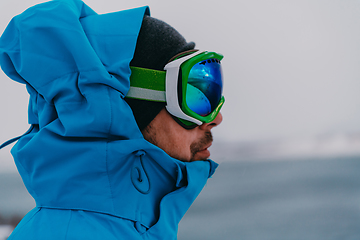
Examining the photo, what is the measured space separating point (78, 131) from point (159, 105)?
0.20 metres

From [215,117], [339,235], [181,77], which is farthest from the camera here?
[339,235]

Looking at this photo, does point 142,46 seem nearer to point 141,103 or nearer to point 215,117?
point 141,103

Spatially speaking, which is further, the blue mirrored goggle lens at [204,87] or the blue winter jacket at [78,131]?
the blue mirrored goggle lens at [204,87]

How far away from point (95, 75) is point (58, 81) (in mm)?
89

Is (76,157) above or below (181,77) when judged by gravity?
below

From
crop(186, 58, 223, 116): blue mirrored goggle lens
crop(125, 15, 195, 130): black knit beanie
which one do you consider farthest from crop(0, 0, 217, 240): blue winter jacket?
crop(186, 58, 223, 116): blue mirrored goggle lens

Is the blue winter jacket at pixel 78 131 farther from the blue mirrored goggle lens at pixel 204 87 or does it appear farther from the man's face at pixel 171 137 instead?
the blue mirrored goggle lens at pixel 204 87

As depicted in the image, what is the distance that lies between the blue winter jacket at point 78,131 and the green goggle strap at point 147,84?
0.13 ft

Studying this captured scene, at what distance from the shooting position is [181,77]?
654mm

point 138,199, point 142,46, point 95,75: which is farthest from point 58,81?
point 138,199

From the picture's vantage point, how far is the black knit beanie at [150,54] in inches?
25.9

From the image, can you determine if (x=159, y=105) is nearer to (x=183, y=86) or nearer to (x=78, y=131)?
(x=183, y=86)

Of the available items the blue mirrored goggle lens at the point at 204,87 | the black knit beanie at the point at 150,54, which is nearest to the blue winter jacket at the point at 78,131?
the black knit beanie at the point at 150,54

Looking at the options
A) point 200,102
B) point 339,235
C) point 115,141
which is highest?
point 200,102
